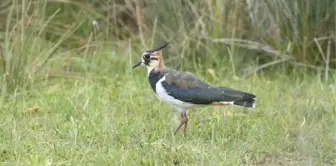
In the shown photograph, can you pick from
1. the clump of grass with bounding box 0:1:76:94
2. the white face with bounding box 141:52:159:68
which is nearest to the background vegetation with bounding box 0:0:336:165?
the clump of grass with bounding box 0:1:76:94

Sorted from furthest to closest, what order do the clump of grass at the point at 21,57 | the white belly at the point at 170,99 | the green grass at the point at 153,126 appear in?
the clump of grass at the point at 21,57 < the white belly at the point at 170,99 < the green grass at the point at 153,126

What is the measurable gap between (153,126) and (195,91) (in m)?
0.43

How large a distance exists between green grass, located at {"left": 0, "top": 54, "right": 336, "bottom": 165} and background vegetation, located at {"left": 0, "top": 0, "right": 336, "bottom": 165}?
12 mm

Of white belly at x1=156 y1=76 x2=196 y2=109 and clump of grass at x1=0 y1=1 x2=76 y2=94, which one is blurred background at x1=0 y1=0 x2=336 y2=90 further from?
white belly at x1=156 y1=76 x2=196 y2=109

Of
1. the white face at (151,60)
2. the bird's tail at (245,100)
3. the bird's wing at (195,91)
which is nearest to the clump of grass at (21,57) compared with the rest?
the white face at (151,60)

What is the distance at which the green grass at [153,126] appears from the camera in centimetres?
517

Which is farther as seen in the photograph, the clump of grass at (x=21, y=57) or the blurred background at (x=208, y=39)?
the blurred background at (x=208, y=39)

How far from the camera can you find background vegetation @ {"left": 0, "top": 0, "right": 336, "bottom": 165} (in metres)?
5.32

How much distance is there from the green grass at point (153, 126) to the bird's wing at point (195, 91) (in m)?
0.24

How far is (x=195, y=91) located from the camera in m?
5.74

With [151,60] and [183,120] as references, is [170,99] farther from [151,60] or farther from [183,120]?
[151,60]

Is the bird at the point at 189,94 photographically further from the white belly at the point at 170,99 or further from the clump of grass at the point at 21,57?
the clump of grass at the point at 21,57

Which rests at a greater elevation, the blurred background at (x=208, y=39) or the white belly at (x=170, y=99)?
the blurred background at (x=208, y=39)

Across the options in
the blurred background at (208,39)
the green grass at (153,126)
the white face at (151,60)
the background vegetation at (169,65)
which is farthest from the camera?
the blurred background at (208,39)
